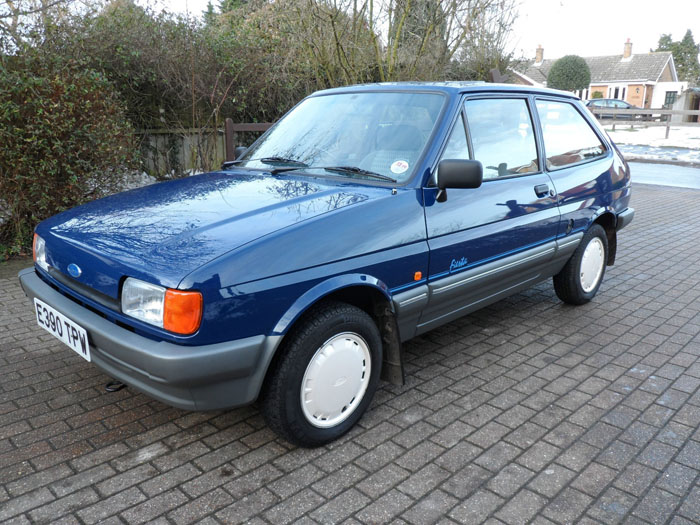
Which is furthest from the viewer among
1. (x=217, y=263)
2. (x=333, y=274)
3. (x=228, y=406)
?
(x=333, y=274)

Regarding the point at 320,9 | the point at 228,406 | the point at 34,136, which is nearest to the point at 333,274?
the point at 228,406

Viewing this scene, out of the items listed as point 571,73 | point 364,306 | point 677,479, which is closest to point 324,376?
point 364,306

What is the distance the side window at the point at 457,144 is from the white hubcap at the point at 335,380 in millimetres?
1226

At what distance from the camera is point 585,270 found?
476cm

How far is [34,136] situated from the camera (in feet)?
18.1

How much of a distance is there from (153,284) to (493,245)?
2.11 m

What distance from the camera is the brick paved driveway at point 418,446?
93.8 inches

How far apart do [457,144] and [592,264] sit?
218cm

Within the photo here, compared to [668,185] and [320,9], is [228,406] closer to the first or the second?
[320,9]

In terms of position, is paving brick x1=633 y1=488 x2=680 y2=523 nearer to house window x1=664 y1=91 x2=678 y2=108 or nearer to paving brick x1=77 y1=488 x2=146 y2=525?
paving brick x1=77 y1=488 x2=146 y2=525

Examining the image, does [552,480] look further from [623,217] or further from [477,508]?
[623,217]

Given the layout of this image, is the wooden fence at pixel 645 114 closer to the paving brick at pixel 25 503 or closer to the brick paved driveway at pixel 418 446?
the brick paved driveway at pixel 418 446

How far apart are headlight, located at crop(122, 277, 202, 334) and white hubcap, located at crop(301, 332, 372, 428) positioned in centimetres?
64

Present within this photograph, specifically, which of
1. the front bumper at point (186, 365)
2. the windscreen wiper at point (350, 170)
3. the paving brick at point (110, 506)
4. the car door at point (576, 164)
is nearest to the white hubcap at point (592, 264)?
the car door at point (576, 164)
